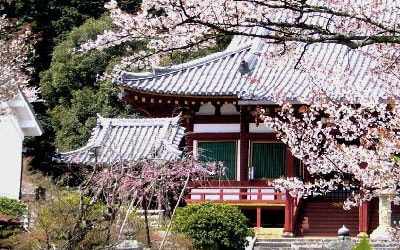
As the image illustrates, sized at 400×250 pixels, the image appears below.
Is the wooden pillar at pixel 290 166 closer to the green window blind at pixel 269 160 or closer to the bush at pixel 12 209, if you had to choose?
the green window blind at pixel 269 160

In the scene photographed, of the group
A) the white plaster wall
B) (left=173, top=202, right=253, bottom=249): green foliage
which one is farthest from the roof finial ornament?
the white plaster wall

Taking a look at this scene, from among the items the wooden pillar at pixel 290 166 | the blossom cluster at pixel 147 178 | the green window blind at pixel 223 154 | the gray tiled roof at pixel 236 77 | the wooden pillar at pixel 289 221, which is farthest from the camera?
the green window blind at pixel 223 154

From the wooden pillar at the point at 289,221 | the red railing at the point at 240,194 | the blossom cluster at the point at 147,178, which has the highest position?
the blossom cluster at the point at 147,178

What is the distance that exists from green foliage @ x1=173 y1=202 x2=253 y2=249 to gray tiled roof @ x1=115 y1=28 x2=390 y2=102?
3584 millimetres

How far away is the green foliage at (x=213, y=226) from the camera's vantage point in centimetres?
1378

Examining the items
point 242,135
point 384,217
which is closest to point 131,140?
point 242,135

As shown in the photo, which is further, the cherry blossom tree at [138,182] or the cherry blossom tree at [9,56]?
the cherry blossom tree at [9,56]

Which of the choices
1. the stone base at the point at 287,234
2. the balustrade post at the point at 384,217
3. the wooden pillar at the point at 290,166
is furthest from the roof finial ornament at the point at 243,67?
the balustrade post at the point at 384,217

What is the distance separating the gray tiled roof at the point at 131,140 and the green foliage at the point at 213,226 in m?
3.59

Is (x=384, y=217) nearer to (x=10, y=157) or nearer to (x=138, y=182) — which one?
(x=138, y=182)

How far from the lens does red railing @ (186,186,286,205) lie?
17656 millimetres

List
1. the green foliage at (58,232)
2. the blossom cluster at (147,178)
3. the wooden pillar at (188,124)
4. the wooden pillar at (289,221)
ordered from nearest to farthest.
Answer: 1. the green foliage at (58,232)
2. the blossom cluster at (147,178)
3. the wooden pillar at (289,221)
4. the wooden pillar at (188,124)

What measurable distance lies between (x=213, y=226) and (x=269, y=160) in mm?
4934

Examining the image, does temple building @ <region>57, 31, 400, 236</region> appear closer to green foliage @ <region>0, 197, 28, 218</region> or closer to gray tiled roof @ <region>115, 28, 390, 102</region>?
gray tiled roof @ <region>115, 28, 390, 102</region>
